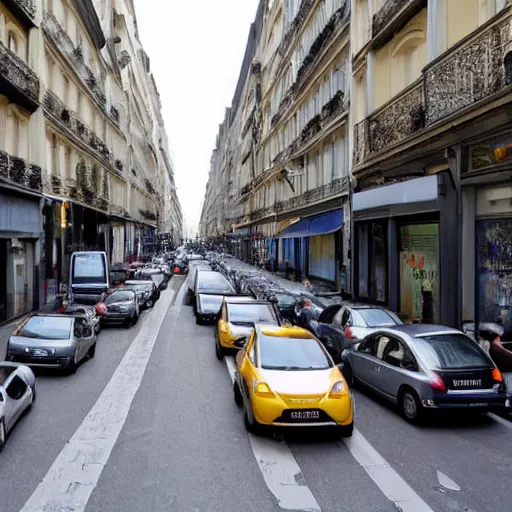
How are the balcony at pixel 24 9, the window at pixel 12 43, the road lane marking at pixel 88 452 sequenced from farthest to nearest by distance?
the window at pixel 12 43 → the balcony at pixel 24 9 → the road lane marking at pixel 88 452

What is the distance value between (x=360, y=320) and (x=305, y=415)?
18.3 feet

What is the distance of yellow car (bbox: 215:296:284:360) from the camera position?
14070 millimetres

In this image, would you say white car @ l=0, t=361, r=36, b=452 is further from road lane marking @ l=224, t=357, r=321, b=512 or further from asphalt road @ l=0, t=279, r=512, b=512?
road lane marking @ l=224, t=357, r=321, b=512

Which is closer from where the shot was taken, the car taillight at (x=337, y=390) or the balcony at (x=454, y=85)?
the car taillight at (x=337, y=390)

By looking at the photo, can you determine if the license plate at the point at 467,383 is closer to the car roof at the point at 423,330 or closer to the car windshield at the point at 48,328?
the car roof at the point at 423,330

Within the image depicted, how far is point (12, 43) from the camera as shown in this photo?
21781mm

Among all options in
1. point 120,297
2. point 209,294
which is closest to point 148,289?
point 209,294

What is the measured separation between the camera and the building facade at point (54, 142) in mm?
20422

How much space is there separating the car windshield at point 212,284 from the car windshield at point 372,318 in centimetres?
1160

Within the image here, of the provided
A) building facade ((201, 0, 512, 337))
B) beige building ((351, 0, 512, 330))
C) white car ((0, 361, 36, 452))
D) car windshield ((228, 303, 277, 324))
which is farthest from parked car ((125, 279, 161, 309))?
white car ((0, 361, 36, 452))

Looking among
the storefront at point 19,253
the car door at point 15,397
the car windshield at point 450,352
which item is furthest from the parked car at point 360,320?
the storefront at point 19,253

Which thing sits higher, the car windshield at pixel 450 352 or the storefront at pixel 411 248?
the storefront at pixel 411 248

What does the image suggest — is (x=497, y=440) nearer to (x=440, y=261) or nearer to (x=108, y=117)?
(x=440, y=261)

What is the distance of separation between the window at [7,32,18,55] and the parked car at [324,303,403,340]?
16.4m
